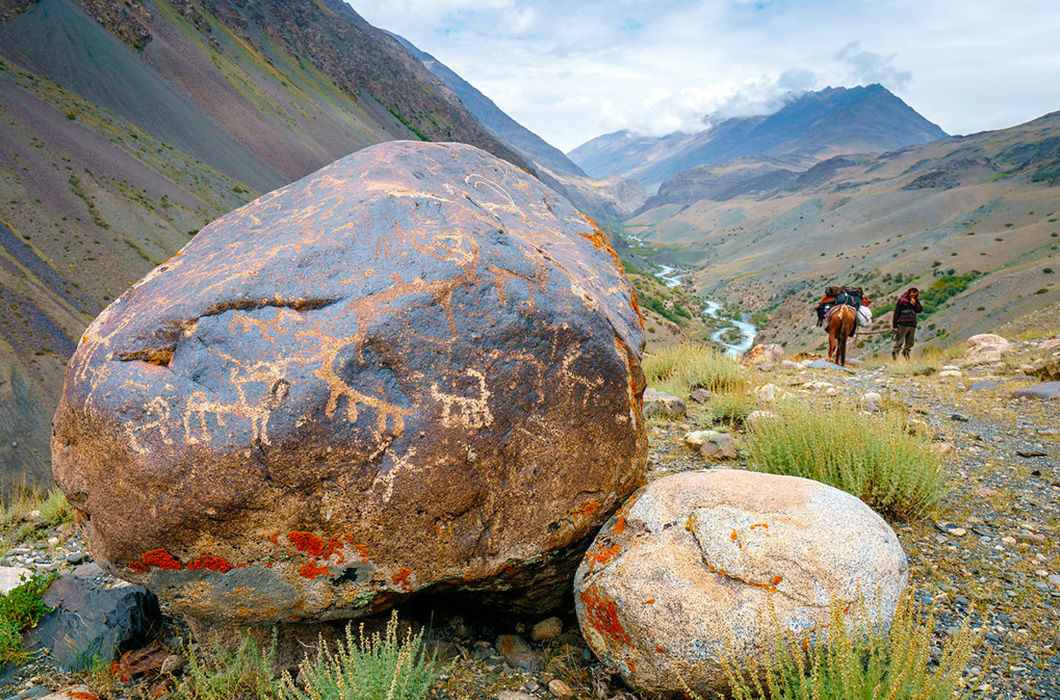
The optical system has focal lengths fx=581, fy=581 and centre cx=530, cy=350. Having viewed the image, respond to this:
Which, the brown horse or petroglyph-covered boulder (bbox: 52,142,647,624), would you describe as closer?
petroglyph-covered boulder (bbox: 52,142,647,624)

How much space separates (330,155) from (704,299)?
4106 centimetres

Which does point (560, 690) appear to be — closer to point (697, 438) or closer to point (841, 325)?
point (697, 438)

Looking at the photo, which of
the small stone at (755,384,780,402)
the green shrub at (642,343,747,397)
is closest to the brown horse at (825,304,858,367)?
the green shrub at (642,343,747,397)

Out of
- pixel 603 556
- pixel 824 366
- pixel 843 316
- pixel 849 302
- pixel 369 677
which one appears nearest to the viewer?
pixel 369 677

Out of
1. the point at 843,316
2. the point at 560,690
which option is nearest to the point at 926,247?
the point at 843,316

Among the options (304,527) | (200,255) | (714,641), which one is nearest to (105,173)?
(200,255)

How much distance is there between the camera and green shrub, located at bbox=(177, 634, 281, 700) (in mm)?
2791

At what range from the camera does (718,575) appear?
2.59 m

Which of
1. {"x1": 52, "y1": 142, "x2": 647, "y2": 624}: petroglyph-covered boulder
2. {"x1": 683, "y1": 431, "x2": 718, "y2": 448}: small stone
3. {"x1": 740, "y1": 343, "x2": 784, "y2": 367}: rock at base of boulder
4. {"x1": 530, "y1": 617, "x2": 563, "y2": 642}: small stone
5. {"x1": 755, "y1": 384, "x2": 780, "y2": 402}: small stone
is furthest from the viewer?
{"x1": 740, "y1": 343, "x2": 784, "y2": 367}: rock at base of boulder

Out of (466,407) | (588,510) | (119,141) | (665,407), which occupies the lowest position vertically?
(665,407)

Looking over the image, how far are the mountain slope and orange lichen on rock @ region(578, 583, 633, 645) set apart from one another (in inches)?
422

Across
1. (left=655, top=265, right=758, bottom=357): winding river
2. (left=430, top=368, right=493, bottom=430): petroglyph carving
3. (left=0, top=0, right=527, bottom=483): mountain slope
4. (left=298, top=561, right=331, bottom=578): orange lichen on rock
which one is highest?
(left=0, top=0, right=527, bottom=483): mountain slope

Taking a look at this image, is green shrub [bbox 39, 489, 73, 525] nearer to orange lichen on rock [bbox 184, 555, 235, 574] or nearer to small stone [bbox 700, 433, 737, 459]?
orange lichen on rock [bbox 184, 555, 235, 574]

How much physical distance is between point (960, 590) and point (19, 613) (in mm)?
5168
